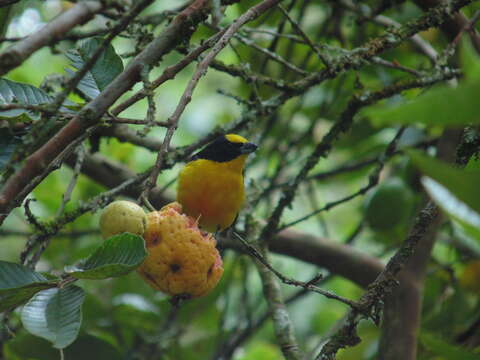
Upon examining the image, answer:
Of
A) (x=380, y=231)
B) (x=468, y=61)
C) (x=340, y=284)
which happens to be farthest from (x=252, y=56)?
(x=468, y=61)

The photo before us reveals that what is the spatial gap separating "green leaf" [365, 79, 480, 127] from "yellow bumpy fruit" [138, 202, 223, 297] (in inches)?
33.0

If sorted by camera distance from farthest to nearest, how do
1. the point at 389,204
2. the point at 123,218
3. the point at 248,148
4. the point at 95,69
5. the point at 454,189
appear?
the point at 389,204
the point at 248,148
the point at 95,69
the point at 123,218
the point at 454,189

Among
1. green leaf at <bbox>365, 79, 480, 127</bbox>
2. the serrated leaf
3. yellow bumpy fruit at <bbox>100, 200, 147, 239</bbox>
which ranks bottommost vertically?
the serrated leaf

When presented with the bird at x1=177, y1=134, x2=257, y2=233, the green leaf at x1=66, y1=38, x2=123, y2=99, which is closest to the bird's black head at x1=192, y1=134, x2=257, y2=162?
the bird at x1=177, y1=134, x2=257, y2=233

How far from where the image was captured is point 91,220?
3.71m

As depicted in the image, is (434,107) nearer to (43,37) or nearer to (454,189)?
(454,189)

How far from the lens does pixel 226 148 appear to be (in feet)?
10.5

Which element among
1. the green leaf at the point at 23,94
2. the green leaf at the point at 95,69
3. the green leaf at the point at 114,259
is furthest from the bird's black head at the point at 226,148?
the green leaf at the point at 114,259

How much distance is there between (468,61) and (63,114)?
2.97ft

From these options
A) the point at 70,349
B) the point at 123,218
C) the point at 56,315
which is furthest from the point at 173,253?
the point at 70,349

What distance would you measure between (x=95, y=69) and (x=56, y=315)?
709mm

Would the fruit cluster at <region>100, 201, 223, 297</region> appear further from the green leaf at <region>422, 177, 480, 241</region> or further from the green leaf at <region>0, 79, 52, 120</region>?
the green leaf at <region>422, 177, 480, 241</region>

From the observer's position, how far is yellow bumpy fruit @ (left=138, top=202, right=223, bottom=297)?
1686 millimetres

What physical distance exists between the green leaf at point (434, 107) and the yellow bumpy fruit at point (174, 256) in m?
0.84
